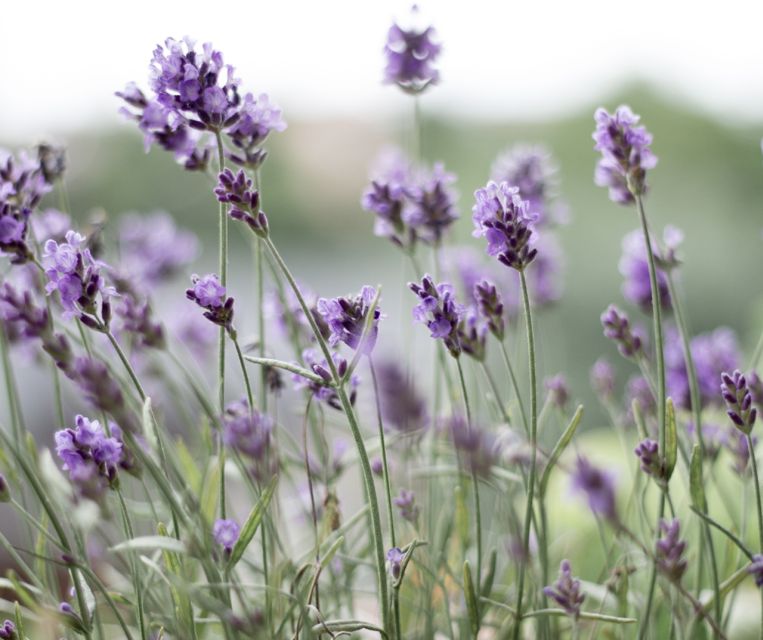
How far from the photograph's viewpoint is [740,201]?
492 cm

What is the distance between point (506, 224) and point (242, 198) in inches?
7.2

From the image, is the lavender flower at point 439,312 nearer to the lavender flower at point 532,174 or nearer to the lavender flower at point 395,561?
the lavender flower at point 395,561

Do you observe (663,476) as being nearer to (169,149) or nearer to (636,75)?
(169,149)

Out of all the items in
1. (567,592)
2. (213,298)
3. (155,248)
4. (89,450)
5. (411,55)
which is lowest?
(567,592)

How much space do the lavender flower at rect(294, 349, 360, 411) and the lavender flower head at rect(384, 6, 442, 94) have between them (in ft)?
1.06

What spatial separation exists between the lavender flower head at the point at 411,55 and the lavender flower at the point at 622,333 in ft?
1.01

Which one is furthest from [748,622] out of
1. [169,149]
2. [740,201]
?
[740,201]

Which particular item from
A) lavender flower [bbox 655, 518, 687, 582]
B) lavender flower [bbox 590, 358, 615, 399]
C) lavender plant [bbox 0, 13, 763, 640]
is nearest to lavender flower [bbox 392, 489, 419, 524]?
lavender plant [bbox 0, 13, 763, 640]

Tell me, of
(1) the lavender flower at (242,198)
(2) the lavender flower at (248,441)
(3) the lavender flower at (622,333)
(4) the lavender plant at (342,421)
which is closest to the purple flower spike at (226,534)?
(4) the lavender plant at (342,421)

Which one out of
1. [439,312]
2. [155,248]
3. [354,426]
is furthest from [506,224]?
[155,248]

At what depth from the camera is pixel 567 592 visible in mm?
684

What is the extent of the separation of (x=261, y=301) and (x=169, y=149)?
167 millimetres

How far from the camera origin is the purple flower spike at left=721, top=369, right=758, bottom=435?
2.19ft

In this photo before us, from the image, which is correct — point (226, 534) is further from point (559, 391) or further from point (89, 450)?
point (559, 391)
